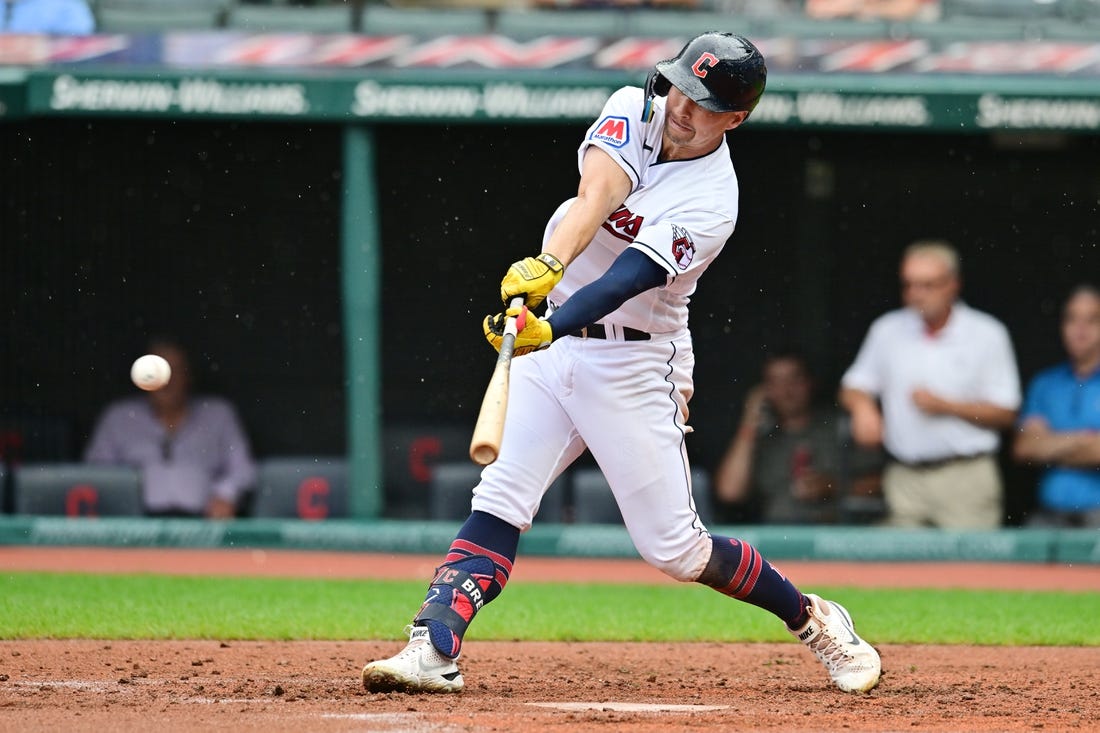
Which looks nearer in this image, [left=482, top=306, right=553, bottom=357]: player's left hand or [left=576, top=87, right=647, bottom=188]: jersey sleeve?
[left=482, top=306, right=553, bottom=357]: player's left hand

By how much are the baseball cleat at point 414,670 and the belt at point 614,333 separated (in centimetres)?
78

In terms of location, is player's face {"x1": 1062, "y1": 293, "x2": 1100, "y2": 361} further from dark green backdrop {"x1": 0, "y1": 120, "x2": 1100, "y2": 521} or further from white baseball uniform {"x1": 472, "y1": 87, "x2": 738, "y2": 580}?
white baseball uniform {"x1": 472, "y1": 87, "x2": 738, "y2": 580}

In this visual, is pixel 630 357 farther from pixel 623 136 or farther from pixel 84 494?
pixel 84 494

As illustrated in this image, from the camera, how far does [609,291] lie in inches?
Result: 138

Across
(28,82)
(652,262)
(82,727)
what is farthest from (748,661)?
(28,82)

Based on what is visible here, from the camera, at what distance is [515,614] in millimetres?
5840

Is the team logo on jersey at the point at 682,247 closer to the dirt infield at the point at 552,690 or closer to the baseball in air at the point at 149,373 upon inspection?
the dirt infield at the point at 552,690

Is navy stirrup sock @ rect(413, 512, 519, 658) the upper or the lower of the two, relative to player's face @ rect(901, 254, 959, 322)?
lower

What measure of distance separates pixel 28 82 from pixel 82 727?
16.8 feet

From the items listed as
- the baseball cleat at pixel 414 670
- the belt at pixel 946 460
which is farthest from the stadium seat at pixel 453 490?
the baseball cleat at pixel 414 670

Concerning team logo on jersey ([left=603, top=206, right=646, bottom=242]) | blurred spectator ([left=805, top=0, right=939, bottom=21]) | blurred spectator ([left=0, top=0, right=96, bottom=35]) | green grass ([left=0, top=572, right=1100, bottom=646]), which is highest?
blurred spectator ([left=805, top=0, right=939, bottom=21])

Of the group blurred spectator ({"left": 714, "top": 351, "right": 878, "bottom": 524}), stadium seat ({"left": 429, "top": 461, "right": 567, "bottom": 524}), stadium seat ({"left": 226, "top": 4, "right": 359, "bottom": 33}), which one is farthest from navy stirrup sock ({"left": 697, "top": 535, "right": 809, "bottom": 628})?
stadium seat ({"left": 226, "top": 4, "right": 359, "bottom": 33})

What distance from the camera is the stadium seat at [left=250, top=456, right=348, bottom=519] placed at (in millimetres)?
8141

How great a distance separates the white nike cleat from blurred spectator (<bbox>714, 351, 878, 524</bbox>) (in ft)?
13.2
